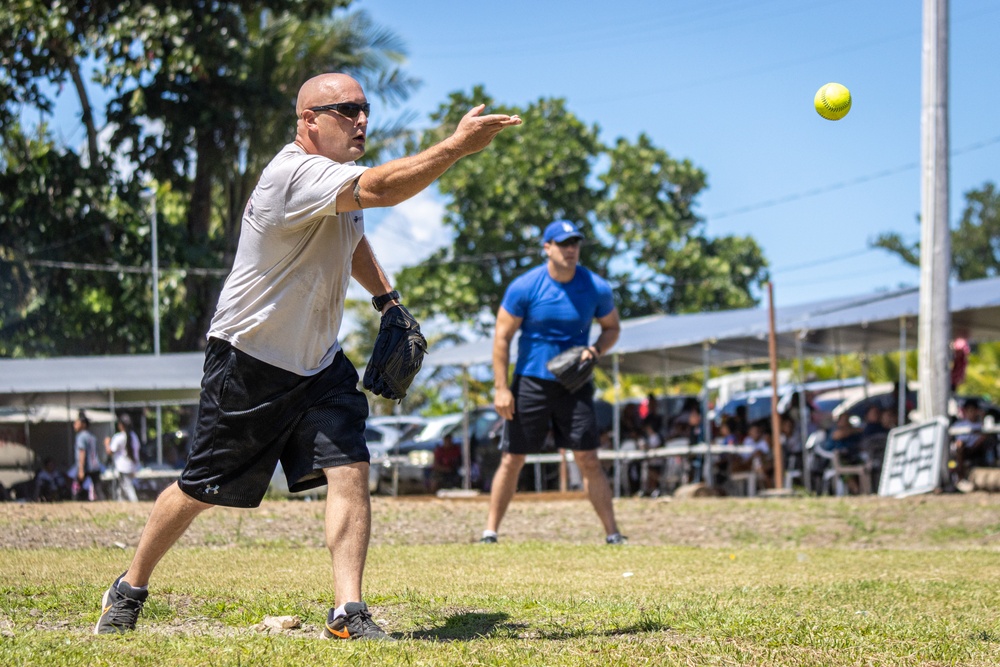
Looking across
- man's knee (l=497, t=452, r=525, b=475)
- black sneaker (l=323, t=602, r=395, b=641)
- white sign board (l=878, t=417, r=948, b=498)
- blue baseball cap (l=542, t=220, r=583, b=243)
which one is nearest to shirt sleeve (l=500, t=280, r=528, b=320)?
blue baseball cap (l=542, t=220, r=583, b=243)

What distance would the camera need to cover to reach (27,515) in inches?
346

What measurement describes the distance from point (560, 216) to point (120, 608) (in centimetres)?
3269

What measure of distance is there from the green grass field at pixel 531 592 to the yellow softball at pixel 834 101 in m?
2.26

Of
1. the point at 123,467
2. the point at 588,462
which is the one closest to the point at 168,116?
the point at 123,467

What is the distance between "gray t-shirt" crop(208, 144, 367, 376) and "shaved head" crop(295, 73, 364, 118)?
17 centimetres

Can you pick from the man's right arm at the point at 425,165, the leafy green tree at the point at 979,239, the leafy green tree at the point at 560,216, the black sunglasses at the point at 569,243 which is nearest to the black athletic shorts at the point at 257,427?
the man's right arm at the point at 425,165

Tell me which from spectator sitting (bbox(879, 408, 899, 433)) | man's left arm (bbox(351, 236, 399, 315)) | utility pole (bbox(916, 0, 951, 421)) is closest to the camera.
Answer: man's left arm (bbox(351, 236, 399, 315))

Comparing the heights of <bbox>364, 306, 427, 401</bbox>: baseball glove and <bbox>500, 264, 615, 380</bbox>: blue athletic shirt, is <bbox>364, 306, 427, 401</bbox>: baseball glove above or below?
below

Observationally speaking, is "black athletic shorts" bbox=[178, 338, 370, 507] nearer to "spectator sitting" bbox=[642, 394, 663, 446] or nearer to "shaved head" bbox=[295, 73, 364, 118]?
"shaved head" bbox=[295, 73, 364, 118]

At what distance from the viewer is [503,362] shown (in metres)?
7.71

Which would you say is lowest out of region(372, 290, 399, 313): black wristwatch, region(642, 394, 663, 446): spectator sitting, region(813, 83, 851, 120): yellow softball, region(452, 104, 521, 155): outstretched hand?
region(642, 394, 663, 446): spectator sitting

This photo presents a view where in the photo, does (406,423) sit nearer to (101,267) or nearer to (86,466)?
(86,466)

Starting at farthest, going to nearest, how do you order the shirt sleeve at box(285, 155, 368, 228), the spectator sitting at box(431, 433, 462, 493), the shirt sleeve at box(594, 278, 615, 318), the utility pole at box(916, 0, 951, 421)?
1. the spectator sitting at box(431, 433, 462, 493)
2. the utility pole at box(916, 0, 951, 421)
3. the shirt sleeve at box(594, 278, 615, 318)
4. the shirt sleeve at box(285, 155, 368, 228)

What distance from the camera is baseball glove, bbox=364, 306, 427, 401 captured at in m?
4.14
